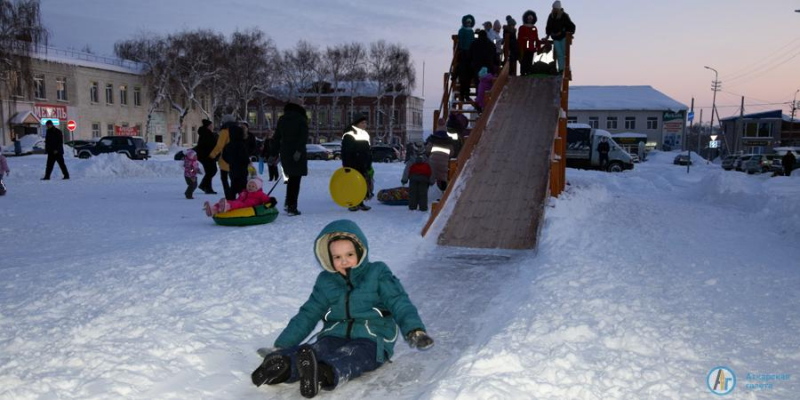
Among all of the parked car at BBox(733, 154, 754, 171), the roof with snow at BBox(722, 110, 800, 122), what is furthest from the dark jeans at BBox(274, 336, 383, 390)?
the roof with snow at BBox(722, 110, 800, 122)

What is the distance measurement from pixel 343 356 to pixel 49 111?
47.3m

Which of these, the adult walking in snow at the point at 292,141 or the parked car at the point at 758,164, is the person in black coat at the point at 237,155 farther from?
the parked car at the point at 758,164

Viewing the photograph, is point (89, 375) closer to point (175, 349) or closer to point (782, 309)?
point (175, 349)

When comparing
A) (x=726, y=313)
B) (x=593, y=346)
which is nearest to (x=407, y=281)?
(x=593, y=346)

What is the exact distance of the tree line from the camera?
1785 inches

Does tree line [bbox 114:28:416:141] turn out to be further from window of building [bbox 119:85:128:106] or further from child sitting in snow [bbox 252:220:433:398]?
child sitting in snow [bbox 252:220:433:398]

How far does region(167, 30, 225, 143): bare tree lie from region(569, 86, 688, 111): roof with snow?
40.0 m

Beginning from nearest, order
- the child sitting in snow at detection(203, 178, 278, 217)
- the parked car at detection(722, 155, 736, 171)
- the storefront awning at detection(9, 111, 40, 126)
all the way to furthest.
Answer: the child sitting in snow at detection(203, 178, 278, 217), the storefront awning at detection(9, 111, 40, 126), the parked car at detection(722, 155, 736, 171)

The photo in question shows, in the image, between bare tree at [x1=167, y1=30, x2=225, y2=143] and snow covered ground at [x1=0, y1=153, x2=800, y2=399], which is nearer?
snow covered ground at [x1=0, y1=153, x2=800, y2=399]

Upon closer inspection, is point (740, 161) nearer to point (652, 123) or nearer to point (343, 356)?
point (652, 123)

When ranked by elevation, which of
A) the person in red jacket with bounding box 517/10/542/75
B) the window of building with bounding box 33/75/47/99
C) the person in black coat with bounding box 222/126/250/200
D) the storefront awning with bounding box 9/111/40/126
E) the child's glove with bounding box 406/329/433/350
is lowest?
the child's glove with bounding box 406/329/433/350

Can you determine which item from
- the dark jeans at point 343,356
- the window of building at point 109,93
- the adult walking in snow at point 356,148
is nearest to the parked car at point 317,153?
the window of building at point 109,93

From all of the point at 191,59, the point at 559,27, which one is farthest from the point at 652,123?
the point at 559,27

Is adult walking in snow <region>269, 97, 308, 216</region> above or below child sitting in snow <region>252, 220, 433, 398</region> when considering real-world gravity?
above
